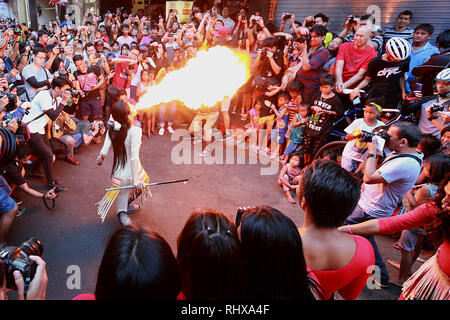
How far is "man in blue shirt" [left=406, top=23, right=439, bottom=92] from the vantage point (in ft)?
18.2

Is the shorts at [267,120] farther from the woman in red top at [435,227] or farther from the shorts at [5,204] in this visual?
the shorts at [5,204]

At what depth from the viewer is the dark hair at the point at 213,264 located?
4.99 ft

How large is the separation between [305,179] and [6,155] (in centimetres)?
304

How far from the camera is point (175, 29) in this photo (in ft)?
33.3

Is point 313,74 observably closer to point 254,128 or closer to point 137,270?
point 254,128

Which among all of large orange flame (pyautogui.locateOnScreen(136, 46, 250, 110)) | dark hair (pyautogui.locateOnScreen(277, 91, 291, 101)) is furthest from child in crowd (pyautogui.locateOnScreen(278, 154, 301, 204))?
large orange flame (pyautogui.locateOnScreen(136, 46, 250, 110))

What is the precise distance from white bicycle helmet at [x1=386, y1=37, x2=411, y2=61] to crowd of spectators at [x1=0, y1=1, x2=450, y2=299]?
0.06 ft

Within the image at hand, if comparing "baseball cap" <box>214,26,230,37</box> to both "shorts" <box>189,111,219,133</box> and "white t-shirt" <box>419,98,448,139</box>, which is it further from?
"white t-shirt" <box>419,98,448,139</box>

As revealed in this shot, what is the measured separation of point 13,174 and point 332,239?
4.40 m

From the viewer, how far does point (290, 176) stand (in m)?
5.57

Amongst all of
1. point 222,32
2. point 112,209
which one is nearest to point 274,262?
point 112,209
